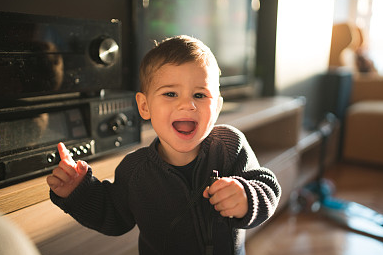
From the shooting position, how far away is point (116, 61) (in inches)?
33.2

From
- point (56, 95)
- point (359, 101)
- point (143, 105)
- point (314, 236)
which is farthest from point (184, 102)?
point (359, 101)

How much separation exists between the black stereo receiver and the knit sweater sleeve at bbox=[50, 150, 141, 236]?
8 centimetres

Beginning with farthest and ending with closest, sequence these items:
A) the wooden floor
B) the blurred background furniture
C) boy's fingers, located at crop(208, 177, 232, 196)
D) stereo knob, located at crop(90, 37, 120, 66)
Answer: the blurred background furniture, the wooden floor, stereo knob, located at crop(90, 37, 120, 66), boy's fingers, located at crop(208, 177, 232, 196)

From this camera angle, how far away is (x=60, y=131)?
2.37ft

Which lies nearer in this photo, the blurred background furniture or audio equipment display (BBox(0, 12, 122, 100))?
audio equipment display (BBox(0, 12, 122, 100))

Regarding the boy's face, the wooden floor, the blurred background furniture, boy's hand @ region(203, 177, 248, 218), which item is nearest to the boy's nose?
the boy's face

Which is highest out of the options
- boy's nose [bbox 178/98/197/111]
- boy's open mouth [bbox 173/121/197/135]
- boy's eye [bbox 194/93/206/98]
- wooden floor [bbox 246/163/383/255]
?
boy's eye [bbox 194/93/206/98]

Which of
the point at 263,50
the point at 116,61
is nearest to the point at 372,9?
the point at 263,50

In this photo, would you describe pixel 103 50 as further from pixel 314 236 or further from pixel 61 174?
pixel 314 236

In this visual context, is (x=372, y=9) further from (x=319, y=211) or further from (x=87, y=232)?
(x=87, y=232)

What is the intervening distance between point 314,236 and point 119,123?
1.19m

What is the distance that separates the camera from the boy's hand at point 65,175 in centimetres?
61

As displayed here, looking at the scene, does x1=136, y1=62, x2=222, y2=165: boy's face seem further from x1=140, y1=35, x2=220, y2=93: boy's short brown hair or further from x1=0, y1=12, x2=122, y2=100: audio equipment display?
x1=0, y1=12, x2=122, y2=100: audio equipment display

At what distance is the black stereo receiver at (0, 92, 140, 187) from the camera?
2.08 feet
